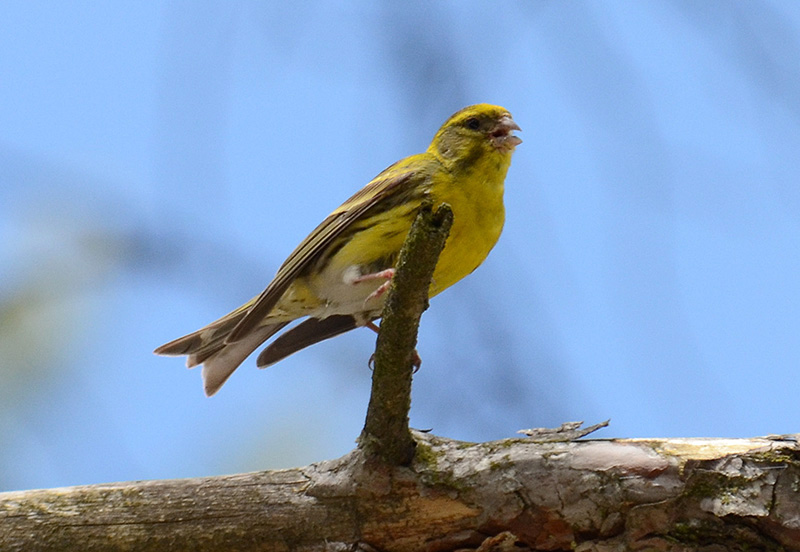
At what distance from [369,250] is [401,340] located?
1741 mm

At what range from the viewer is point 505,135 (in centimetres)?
480

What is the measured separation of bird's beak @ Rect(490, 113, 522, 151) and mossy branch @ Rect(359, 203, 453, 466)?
2.31 m

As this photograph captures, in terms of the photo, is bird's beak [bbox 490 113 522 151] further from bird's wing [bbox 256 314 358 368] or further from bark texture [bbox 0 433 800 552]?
bark texture [bbox 0 433 800 552]

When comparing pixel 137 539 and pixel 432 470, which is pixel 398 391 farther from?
pixel 137 539

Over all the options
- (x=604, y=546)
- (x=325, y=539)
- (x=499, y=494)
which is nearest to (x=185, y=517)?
(x=325, y=539)

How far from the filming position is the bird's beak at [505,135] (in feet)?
15.5

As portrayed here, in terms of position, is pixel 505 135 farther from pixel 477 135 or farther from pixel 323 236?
pixel 323 236

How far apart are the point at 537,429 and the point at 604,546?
0.42 meters

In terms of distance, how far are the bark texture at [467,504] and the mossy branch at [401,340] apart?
0.26ft

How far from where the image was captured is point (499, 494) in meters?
2.69

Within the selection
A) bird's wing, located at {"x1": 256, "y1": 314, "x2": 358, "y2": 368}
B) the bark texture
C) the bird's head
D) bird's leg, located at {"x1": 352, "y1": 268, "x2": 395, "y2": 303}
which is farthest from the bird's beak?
the bark texture

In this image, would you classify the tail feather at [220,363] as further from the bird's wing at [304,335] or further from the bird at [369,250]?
the bird's wing at [304,335]

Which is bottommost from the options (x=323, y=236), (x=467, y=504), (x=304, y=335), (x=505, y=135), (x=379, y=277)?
(x=467, y=504)

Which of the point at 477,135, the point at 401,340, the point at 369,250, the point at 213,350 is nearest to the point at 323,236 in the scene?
the point at 369,250
